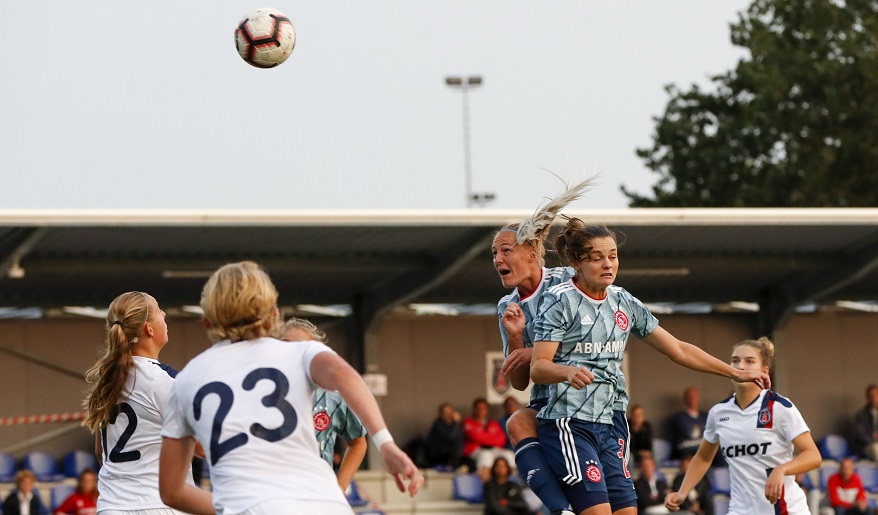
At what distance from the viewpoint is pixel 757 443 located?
906 centimetres

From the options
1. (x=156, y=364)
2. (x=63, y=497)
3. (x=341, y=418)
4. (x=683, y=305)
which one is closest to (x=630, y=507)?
(x=341, y=418)

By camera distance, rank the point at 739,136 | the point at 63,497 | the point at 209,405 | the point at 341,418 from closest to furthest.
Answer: the point at 209,405
the point at 341,418
the point at 63,497
the point at 739,136

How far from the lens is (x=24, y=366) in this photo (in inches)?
A: 888

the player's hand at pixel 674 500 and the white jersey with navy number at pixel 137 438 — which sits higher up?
the white jersey with navy number at pixel 137 438

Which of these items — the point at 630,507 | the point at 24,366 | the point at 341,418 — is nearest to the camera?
the point at 630,507

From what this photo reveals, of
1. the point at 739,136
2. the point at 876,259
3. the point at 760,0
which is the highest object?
the point at 760,0

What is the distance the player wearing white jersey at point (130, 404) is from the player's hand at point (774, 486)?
3664 mm

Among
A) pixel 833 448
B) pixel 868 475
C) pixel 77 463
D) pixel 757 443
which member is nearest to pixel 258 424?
pixel 757 443

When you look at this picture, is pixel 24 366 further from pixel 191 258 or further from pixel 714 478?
pixel 714 478

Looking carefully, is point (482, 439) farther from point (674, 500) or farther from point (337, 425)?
point (337, 425)

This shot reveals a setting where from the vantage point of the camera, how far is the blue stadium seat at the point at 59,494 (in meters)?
18.7

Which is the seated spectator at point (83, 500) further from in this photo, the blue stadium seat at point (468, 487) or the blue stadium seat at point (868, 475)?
the blue stadium seat at point (868, 475)

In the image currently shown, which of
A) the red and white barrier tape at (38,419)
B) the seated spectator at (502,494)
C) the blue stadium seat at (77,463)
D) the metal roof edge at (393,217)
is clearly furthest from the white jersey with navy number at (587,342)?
the red and white barrier tape at (38,419)

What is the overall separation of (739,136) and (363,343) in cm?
2137
